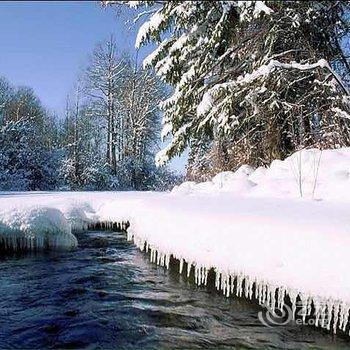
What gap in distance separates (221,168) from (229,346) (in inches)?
302

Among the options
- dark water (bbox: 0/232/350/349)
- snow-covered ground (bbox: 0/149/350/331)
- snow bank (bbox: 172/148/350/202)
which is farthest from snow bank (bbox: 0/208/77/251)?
snow bank (bbox: 172/148/350/202)

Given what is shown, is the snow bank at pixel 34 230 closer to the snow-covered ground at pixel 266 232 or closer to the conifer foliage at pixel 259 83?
the snow-covered ground at pixel 266 232

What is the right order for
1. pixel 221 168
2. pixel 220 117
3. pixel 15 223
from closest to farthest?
1. pixel 15 223
2. pixel 220 117
3. pixel 221 168

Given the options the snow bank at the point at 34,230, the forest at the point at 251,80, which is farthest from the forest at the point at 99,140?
the snow bank at the point at 34,230

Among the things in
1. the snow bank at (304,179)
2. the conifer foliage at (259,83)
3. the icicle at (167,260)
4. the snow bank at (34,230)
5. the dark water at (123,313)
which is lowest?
the dark water at (123,313)

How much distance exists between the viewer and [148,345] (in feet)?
11.9

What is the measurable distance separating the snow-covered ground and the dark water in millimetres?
245

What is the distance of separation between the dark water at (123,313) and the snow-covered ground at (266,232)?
0.81 ft

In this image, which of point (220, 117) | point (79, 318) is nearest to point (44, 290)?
point (79, 318)

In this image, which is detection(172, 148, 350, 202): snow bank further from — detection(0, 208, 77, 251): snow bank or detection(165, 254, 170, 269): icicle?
detection(0, 208, 77, 251): snow bank

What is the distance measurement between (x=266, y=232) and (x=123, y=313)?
1721 mm

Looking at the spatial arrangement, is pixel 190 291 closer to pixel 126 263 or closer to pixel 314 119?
pixel 126 263

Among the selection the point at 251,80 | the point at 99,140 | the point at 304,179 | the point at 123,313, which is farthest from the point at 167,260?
the point at 99,140

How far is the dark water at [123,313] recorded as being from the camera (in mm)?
3658
